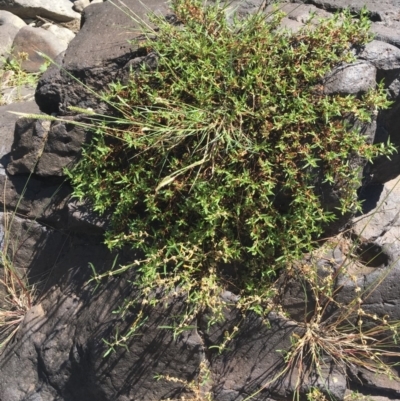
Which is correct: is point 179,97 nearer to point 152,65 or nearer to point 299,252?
point 152,65

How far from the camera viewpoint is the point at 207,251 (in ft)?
10.5

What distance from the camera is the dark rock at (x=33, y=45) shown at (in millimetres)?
5797

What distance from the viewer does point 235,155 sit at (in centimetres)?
313

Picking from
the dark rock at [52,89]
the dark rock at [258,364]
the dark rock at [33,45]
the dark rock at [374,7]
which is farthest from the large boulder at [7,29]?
the dark rock at [258,364]

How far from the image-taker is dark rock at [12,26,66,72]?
5797mm

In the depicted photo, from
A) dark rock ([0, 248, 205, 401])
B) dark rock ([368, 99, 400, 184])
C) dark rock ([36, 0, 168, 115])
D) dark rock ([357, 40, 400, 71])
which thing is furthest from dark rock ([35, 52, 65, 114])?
dark rock ([368, 99, 400, 184])

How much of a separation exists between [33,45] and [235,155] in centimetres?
352

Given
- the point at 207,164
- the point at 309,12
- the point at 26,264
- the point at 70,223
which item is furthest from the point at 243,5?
the point at 26,264

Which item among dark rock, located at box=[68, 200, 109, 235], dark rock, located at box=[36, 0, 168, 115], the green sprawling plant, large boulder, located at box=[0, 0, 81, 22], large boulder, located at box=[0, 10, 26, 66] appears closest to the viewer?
the green sprawling plant

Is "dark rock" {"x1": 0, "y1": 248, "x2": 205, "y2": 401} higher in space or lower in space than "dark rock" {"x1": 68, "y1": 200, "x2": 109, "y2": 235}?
lower

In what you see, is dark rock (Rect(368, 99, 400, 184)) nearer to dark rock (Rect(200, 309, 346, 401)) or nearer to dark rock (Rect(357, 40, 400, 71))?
dark rock (Rect(357, 40, 400, 71))

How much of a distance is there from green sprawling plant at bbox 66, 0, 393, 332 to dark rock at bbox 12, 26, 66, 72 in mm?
2843

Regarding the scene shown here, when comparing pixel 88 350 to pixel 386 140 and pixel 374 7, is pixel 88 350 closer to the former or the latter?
pixel 386 140

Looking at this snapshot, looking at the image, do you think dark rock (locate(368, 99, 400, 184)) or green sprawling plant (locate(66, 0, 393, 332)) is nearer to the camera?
green sprawling plant (locate(66, 0, 393, 332))
